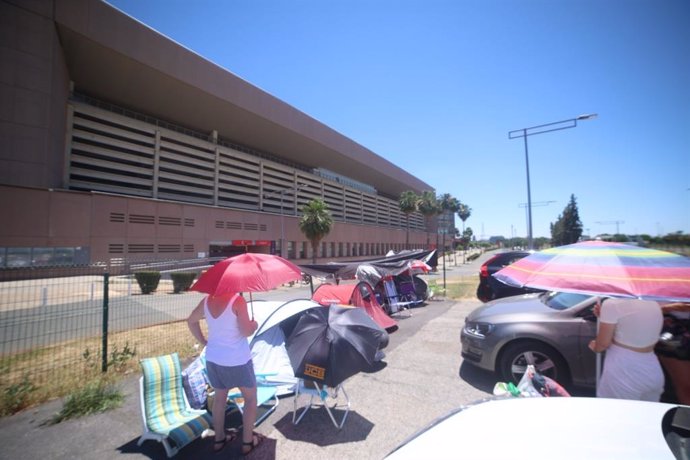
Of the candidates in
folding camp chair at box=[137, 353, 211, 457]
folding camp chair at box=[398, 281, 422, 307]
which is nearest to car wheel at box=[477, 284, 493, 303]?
folding camp chair at box=[398, 281, 422, 307]

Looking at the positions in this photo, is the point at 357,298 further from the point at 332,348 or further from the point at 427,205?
the point at 427,205

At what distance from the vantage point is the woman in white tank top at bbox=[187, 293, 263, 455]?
3.11 meters

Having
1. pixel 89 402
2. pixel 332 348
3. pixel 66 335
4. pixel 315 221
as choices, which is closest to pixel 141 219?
pixel 315 221

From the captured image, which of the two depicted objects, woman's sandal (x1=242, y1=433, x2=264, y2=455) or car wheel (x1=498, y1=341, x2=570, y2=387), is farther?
car wheel (x1=498, y1=341, x2=570, y2=387)

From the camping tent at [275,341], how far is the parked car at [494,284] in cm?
694

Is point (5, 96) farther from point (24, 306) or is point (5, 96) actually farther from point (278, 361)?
point (278, 361)

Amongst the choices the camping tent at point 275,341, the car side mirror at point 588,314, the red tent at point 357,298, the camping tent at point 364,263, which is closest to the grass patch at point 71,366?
the camping tent at point 275,341

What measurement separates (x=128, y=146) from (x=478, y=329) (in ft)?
118

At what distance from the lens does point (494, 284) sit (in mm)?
10242

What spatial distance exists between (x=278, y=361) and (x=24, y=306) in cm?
479

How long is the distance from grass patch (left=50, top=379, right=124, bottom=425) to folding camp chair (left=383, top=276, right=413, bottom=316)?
760 centimetres

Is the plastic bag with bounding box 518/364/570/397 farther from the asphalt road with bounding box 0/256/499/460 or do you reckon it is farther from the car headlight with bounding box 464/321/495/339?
the car headlight with bounding box 464/321/495/339

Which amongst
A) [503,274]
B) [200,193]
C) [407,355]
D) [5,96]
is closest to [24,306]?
[407,355]

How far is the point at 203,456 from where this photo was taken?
10.5 feet
